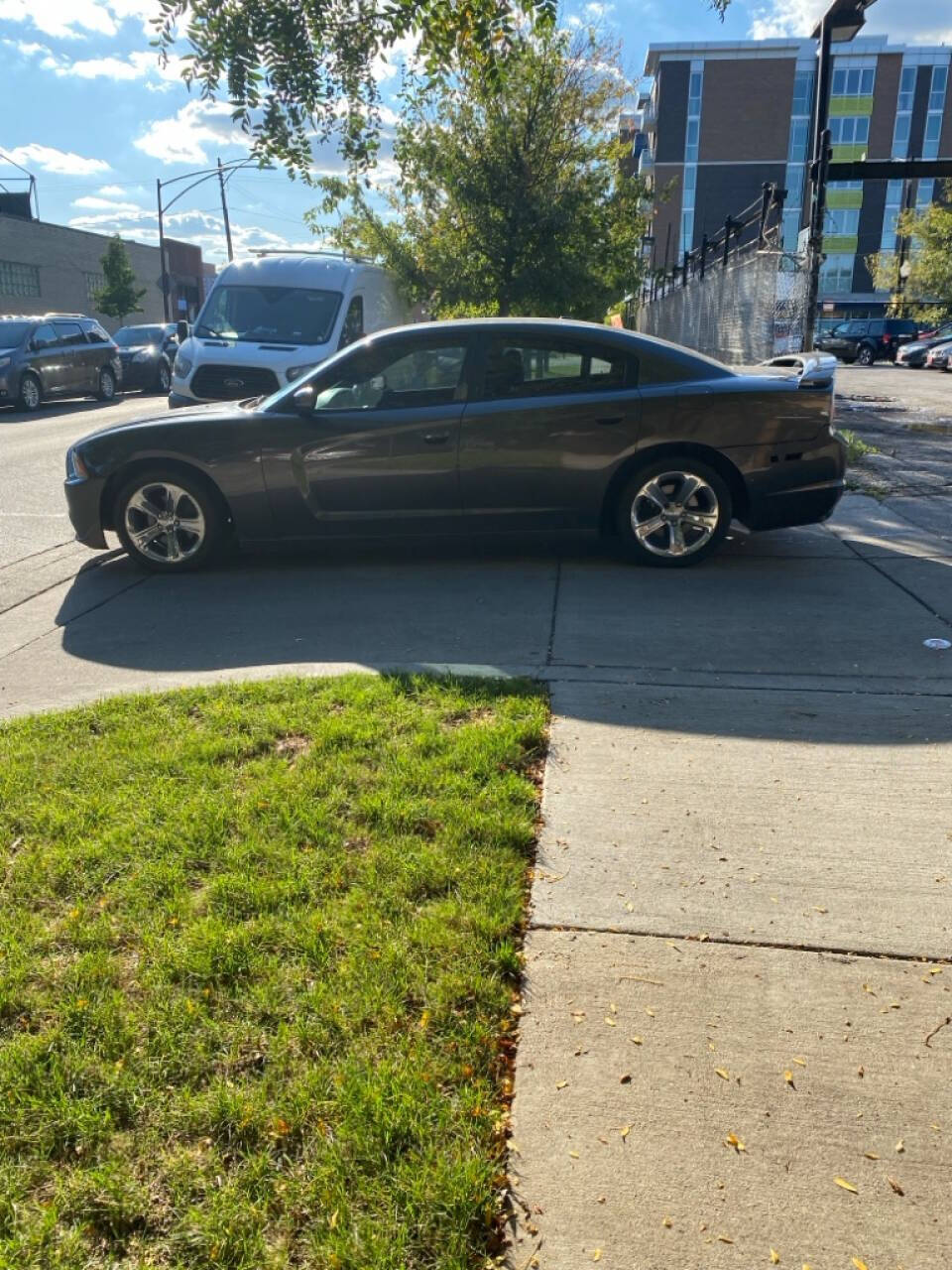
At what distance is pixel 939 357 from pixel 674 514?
3179 centimetres

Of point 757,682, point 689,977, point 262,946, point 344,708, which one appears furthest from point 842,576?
point 262,946

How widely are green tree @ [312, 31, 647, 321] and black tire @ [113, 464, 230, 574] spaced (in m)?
11.7

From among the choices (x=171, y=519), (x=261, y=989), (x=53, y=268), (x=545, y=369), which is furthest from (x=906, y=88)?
(x=261, y=989)

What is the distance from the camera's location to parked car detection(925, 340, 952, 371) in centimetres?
3369

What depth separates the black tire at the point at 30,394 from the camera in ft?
67.9

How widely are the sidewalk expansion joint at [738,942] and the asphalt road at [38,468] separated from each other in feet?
20.4

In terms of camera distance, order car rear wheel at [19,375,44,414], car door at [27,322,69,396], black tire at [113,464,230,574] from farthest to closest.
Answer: car door at [27,322,69,396] < car rear wheel at [19,375,44,414] < black tire at [113,464,230,574]

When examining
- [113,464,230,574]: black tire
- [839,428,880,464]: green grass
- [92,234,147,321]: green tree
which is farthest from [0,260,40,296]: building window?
[113,464,230,574]: black tire

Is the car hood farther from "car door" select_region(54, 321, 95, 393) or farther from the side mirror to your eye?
"car door" select_region(54, 321, 95, 393)

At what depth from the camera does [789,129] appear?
225 ft

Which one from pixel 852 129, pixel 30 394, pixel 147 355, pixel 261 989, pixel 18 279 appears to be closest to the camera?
pixel 261 989

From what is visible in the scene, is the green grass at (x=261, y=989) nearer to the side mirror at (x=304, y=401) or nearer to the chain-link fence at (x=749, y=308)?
the side mirror at (x=304, y=401)

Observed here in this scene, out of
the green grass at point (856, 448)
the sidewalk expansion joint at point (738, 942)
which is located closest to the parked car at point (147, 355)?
the green grass at point (856, 448)

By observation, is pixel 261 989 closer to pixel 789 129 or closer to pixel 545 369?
pixel 545 369
